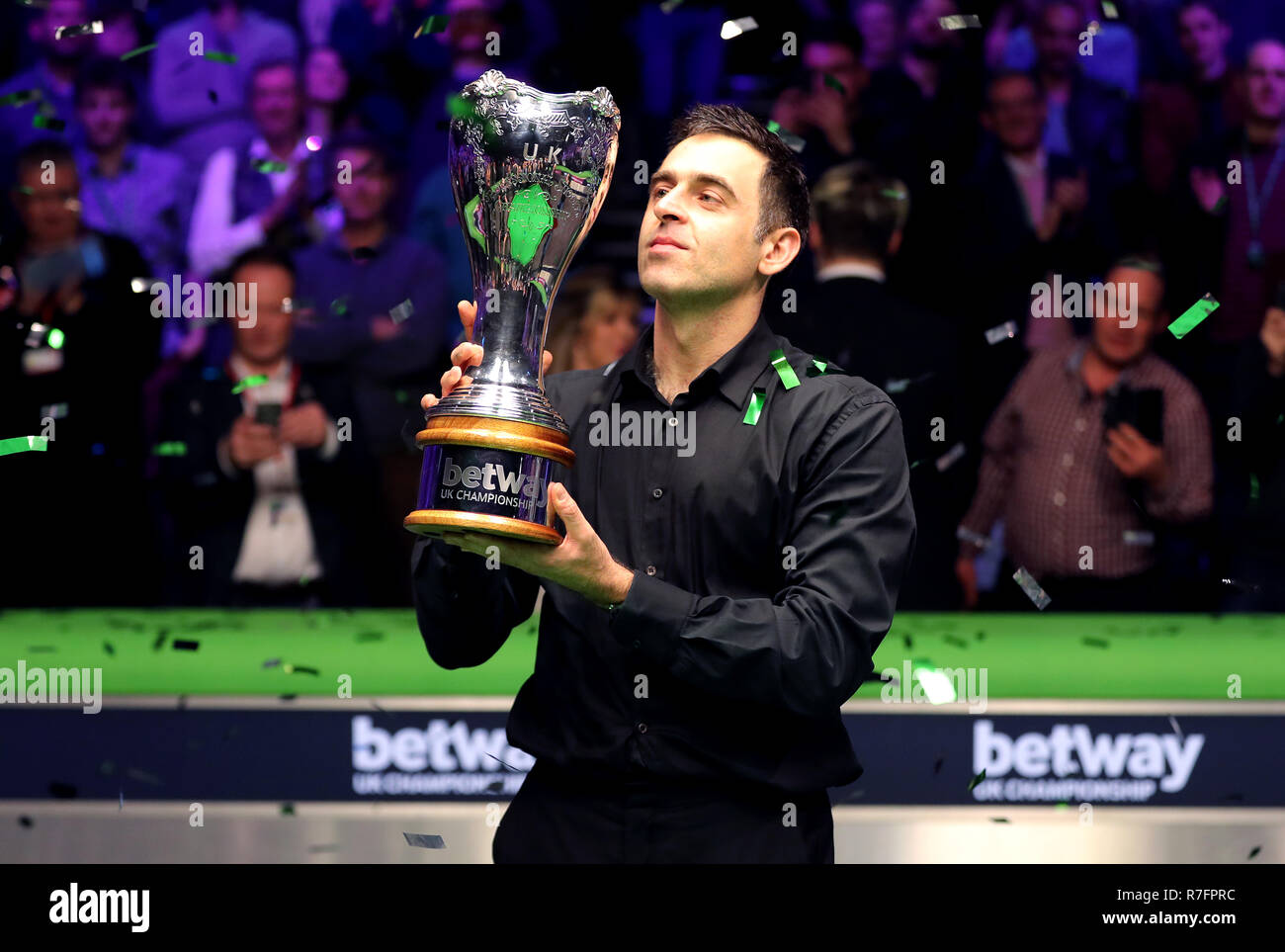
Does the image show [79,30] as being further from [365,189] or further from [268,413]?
[268,413]

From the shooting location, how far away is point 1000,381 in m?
5.38

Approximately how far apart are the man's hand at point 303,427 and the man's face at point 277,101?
3.52ft

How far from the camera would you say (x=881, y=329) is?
4.96 metres

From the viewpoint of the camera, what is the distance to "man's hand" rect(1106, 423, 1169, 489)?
5.10 m

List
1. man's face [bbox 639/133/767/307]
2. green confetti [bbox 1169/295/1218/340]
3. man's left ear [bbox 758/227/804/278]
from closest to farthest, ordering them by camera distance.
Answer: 1. man's face [bbox 639/133/767/307]
2. man's left ear [bbox 758/227/804/278]
3. green confetti [bbox 1169/295/1218/340]

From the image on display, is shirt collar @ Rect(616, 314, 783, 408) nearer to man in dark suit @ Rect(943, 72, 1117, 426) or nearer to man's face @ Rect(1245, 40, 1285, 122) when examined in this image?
man in dark suit @ Rect(943, 72, 1117, 426)

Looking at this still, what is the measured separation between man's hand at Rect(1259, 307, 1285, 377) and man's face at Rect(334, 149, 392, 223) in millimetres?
2994

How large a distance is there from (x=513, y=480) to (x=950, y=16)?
13.7 feet

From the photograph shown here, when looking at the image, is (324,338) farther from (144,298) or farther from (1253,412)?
(1253,412)

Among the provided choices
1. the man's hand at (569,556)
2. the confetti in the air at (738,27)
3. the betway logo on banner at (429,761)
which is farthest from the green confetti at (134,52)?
the man's hand at (569,556)

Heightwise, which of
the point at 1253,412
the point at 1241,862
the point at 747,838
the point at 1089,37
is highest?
the point at 1089,37

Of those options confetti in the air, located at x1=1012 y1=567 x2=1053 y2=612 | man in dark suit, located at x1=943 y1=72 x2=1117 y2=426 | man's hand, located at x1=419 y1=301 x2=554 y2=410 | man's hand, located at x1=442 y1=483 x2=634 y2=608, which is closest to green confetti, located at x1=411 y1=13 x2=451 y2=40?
man in dark suit, located at x1=943 y1=72 x2=1117 y2=426

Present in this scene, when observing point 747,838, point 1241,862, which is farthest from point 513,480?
point 1241,862
